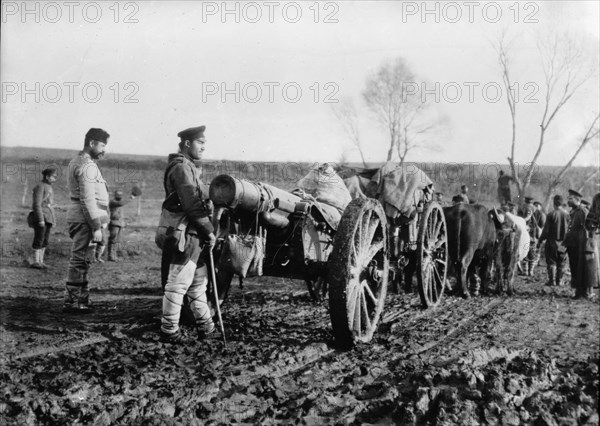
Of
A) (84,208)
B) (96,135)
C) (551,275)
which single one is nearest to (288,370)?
(84,208)

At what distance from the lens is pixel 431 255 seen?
726cm

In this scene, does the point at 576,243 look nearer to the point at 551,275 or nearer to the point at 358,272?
the point at 551,275

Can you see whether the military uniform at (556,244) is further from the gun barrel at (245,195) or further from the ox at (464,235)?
the gun barrel at (245,195)

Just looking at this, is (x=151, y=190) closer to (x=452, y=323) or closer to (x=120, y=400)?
(x=452, y=323)

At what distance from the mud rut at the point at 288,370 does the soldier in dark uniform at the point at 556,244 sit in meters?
4.36

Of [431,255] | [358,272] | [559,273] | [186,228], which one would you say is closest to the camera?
[186,228]

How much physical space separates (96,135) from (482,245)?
21.2 feet

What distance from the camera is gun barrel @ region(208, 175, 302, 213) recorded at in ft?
13.9

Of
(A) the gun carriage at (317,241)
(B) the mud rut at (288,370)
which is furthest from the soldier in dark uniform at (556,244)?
(A) the gun carriage at (317,241)

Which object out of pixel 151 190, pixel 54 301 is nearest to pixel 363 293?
pixel 54 301

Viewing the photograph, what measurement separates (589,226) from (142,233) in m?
10.7

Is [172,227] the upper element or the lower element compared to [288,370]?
upper

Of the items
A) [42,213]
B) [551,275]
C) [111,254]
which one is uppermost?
[42,213]

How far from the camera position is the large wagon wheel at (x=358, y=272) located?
4488 millimetres
